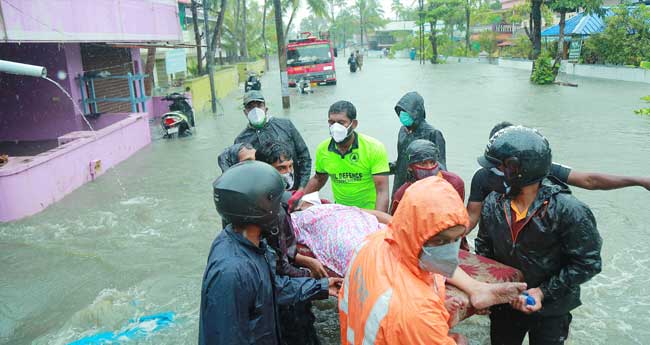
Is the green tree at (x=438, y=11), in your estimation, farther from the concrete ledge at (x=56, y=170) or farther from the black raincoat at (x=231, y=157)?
the black raincoat at (x=231, y=157)

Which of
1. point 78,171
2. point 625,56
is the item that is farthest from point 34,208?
point 625,56

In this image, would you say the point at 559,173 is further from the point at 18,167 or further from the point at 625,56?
the point at 625,56

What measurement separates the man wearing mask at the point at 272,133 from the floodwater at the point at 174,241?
4.38 feet

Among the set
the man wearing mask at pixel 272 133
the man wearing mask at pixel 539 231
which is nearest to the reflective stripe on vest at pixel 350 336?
the man wearing mask at pixel 539 231

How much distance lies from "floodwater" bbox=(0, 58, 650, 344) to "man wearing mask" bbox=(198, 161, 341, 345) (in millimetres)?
1942

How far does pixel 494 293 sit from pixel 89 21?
32.5ft

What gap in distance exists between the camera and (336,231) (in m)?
2.80

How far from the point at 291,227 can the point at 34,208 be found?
5828mm

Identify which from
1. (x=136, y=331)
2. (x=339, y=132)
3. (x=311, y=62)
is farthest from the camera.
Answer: (x=311, y=62)

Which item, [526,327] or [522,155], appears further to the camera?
[526,327]

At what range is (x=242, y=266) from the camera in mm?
1863

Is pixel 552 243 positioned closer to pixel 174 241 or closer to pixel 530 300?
pixel 530 300

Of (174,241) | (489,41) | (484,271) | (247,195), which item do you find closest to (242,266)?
(247,195)

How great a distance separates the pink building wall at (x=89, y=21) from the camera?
24.8 feet
